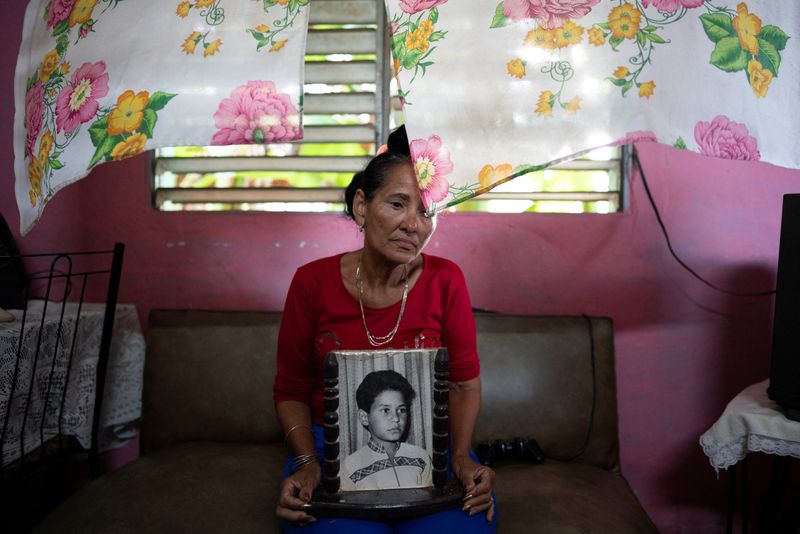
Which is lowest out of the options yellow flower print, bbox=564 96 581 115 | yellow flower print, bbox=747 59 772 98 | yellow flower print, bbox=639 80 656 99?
yellow flower print, bbox=564 96 581 115

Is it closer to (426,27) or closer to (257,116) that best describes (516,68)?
(426,27)

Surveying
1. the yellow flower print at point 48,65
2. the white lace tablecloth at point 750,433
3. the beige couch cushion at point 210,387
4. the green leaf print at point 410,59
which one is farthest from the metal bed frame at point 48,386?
the white lace tablecloth at point 750,433

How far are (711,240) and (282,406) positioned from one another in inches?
59.2

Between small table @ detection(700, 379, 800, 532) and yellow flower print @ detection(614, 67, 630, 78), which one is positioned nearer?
yellow flower print @ detection(614, 67, 630, 78)

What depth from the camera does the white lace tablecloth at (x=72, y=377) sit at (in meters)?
1.63

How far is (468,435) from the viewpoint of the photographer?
1.43 meters

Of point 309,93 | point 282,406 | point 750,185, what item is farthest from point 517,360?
point 309,93

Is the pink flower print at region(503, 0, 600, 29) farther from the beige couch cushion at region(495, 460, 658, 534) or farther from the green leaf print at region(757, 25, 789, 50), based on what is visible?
the beige couch cushion at region(495, 460, 658, 534)

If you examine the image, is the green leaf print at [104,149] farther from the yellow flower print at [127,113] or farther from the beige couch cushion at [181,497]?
the beige couch cushion at [181,497]

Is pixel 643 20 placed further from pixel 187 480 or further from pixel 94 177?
pixel 94 177

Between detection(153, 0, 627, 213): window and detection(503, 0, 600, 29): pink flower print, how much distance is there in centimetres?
124

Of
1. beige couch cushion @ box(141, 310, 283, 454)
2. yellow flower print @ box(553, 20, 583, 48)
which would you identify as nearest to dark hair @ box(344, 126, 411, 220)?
yellow flower print @ box(553, 20, 583, 48)

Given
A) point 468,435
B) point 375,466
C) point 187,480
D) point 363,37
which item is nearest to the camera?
point 375,466

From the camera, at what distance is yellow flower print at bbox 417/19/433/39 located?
947 mm
